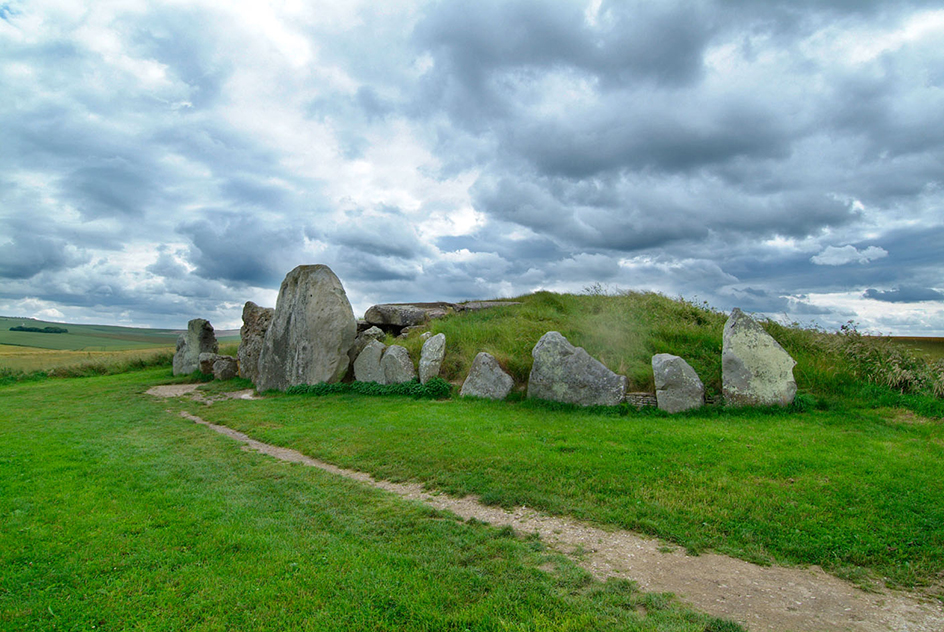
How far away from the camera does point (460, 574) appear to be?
196 inches

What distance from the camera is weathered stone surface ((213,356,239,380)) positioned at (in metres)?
22.0

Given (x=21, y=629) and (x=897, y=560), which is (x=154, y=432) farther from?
(x=897, y=560)

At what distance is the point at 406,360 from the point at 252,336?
9.36m

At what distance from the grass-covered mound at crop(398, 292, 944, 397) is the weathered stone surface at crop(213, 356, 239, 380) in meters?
9.41

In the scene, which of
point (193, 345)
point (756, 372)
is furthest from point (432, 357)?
point (193, 345)

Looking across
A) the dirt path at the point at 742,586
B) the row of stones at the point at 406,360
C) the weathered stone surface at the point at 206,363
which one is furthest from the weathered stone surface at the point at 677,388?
the weathered stone surface at the point at 206,363

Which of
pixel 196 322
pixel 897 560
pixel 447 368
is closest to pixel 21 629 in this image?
pixel 897 560

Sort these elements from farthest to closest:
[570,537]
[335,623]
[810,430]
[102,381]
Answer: [102,381]
[810,430]
[570,537]
[335,623]

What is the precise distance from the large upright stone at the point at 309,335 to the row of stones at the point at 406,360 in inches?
1.4

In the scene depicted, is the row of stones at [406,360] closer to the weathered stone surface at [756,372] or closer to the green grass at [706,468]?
the weathered stone surface at [756,372]

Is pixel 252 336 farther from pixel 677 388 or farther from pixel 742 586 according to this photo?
pixel 742 586

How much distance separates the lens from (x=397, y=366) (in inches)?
627

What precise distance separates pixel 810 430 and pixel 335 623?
32.0ft

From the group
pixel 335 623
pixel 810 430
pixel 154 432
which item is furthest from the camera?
pixel 154 432
